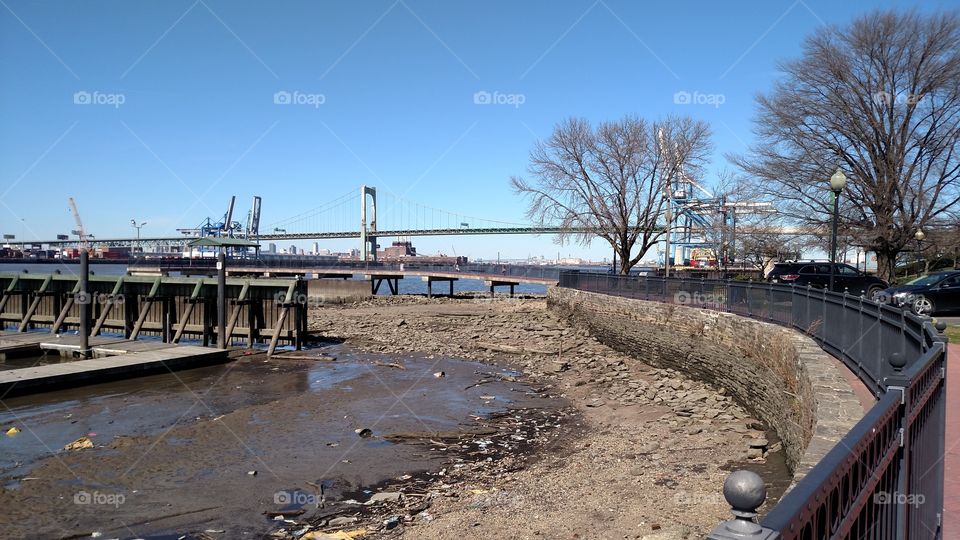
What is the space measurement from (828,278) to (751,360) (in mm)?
12576

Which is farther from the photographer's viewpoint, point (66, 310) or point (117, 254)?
point (117, 254)

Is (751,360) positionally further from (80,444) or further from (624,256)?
(624,256)

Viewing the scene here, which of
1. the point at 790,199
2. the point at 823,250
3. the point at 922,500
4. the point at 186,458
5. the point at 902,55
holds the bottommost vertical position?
the point at 186,458

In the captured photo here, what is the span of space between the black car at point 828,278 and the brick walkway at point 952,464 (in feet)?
39.5

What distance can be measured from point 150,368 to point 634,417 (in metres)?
13.6

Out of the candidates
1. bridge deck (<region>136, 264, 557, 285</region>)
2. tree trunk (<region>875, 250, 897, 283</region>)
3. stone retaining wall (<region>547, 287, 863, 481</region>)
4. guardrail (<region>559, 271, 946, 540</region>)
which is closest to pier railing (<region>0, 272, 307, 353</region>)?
stone retaining wall (<region>547, 287, 863, 481</region>)

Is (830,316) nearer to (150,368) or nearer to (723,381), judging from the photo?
(723,381)

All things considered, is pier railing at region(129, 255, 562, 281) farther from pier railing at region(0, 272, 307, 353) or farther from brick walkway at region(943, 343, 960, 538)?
brick walkway at region(943, 343, 960, 538)

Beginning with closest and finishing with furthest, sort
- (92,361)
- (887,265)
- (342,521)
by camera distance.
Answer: (342,521)
(92,361)
(887,265)

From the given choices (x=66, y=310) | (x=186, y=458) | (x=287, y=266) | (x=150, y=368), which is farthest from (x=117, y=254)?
(x=186, y=458)

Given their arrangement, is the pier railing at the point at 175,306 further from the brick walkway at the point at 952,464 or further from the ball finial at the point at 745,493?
the ball finial at the point at 745,493

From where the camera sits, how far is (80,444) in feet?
39.2

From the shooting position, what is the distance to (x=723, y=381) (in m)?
16.9

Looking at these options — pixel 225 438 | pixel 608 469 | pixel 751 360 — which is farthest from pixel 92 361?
pixel 751 360
